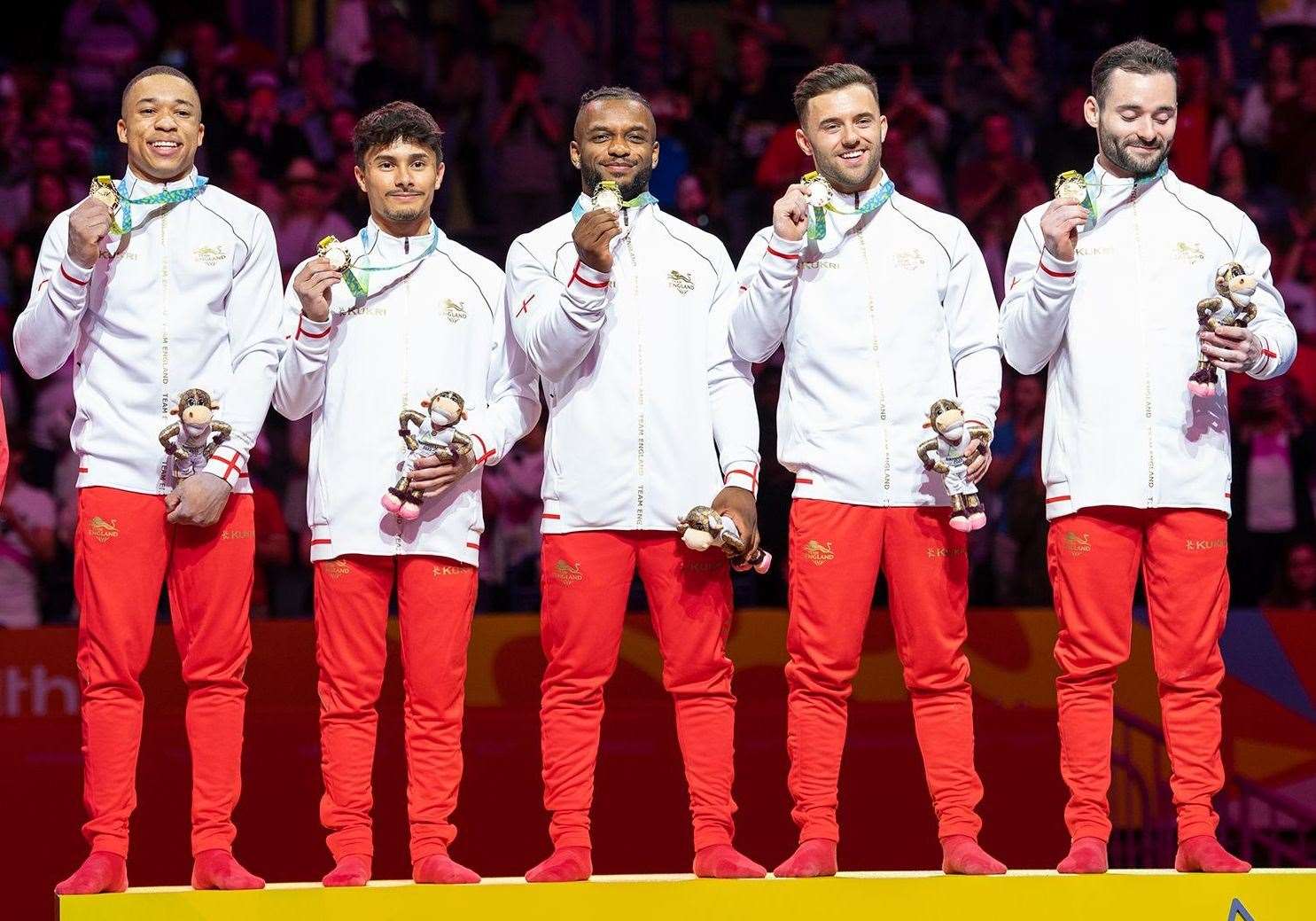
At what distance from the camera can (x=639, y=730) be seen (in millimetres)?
6938

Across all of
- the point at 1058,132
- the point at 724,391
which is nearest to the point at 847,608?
the point at 724,391

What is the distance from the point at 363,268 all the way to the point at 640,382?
86 centimetres

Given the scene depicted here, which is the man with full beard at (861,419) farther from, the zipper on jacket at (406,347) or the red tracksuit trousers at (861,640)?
the zipper on jacket at (406,347)

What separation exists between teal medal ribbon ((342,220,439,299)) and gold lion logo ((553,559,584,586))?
952 mm

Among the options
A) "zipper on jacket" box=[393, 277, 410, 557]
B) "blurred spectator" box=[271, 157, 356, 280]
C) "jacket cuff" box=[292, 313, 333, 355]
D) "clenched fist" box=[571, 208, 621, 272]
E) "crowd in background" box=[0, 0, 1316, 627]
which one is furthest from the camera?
"blurred spectator" box=[271, 157, 356, 280]

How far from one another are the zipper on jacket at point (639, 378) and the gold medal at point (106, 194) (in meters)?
1.41

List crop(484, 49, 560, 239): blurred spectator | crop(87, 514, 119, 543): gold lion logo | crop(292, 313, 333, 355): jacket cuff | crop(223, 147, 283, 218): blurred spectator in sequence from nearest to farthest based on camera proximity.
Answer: crop(87, 514, 119, 543): gold lion logo → crop(292, 313, 333, 355): jacket cuff → crop(223, 147, 283, 218): blurred spectator → crop(484, 49, 560, 239): blurred spectator

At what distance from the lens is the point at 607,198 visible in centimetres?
509

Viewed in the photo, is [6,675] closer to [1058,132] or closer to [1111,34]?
[1058,132]

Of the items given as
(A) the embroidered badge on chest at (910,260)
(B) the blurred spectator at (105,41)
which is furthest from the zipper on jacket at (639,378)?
(B) the blurred spectator at (105,41)

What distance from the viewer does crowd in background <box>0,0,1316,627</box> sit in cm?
859

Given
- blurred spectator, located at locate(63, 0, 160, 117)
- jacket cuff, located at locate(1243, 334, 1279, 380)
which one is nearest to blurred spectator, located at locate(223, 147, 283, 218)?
blurred spectator, located at locate(63, 0, 160, 117)

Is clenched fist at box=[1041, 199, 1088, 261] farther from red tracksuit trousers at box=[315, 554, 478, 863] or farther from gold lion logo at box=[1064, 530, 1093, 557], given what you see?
red tracksuit trousers at box=[315, 554, 478, 863]

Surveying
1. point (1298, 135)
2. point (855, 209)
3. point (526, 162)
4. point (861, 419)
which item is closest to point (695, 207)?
point (526, 162)
